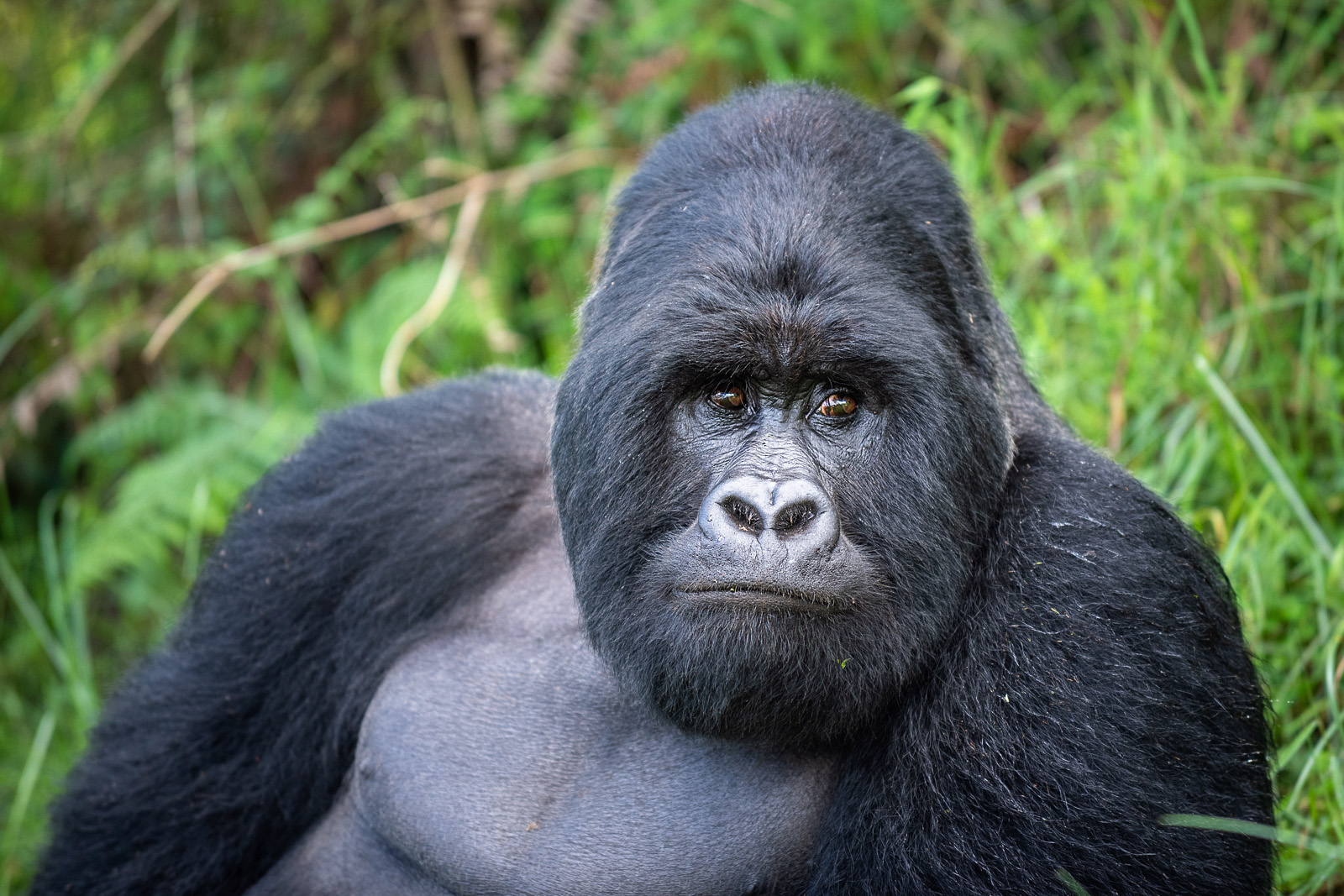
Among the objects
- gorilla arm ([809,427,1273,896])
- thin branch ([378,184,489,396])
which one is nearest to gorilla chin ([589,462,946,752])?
gorilla arm ([809,427,1273,896])

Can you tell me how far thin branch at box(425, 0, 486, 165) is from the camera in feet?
20.6

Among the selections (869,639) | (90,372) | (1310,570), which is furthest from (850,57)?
(869,639)

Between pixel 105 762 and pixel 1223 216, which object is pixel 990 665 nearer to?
pixel 105 762

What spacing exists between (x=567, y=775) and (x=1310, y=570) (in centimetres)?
212

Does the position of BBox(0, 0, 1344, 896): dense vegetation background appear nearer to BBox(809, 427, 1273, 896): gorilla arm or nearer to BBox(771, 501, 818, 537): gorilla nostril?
BBox(809, 427, 1273, 896): gorilla arm

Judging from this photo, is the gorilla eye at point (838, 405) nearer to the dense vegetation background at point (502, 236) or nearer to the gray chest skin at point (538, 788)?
the gray chest skin at point (538, 788)

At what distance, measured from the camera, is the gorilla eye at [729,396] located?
2.46 m

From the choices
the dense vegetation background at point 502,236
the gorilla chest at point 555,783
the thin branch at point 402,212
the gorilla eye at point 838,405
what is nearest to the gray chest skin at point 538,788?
the gorilla chest at point 555,783

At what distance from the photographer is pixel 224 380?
20.4 ft

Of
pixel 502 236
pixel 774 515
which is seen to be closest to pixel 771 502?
pixel 774 515

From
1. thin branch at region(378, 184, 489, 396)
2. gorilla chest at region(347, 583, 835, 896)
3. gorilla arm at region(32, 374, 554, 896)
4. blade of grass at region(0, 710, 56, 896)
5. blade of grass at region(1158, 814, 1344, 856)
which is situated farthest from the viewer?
thin branch at region(378, 184, 489, 396)

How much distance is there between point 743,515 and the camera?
2.27 m

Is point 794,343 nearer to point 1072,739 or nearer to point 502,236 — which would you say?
point 1072,739

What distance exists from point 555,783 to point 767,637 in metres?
0.67
